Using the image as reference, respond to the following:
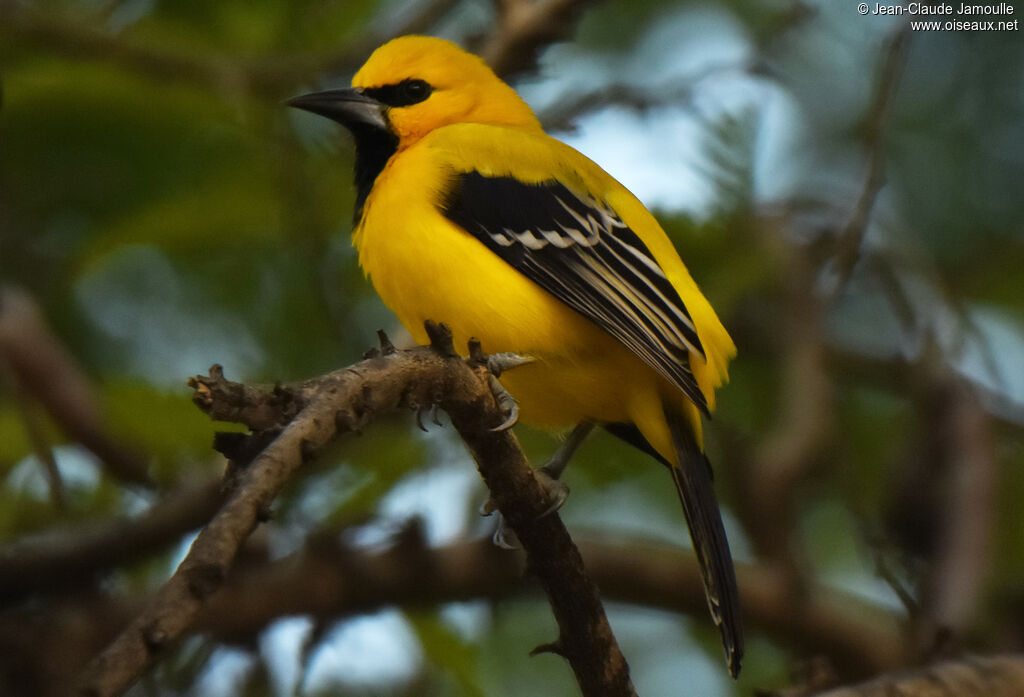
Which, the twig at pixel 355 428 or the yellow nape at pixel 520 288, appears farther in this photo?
the yellow nape at pixel 520 288

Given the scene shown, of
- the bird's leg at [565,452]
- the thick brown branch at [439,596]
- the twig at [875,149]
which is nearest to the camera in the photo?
the bird's leg at [565,452]

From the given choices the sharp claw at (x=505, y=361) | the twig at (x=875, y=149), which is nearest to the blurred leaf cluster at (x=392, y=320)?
the twig at (x=875, y=149)

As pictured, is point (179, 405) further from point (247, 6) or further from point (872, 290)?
point (872, 290)

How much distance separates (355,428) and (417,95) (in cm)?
275

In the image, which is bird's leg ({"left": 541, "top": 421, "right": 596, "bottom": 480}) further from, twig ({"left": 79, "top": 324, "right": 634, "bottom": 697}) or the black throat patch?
the black throat patch

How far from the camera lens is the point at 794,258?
6.22 meters

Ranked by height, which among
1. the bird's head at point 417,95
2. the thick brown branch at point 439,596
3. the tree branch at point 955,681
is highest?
the bird's head at point 417,95

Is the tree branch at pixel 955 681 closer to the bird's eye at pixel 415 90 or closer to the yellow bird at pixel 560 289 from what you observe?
the yellow bird at pixel 560 289

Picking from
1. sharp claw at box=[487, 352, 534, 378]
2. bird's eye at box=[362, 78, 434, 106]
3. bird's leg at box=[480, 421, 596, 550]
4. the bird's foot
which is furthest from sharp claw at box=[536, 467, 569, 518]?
bird's eye at box=[362, 78, 434, 106]

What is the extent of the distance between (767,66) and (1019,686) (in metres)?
3.02

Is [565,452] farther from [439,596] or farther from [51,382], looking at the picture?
[51,382]

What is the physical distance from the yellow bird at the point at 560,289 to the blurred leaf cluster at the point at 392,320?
100 cm

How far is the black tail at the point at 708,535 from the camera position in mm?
3199

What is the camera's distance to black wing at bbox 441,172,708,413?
3441mm
